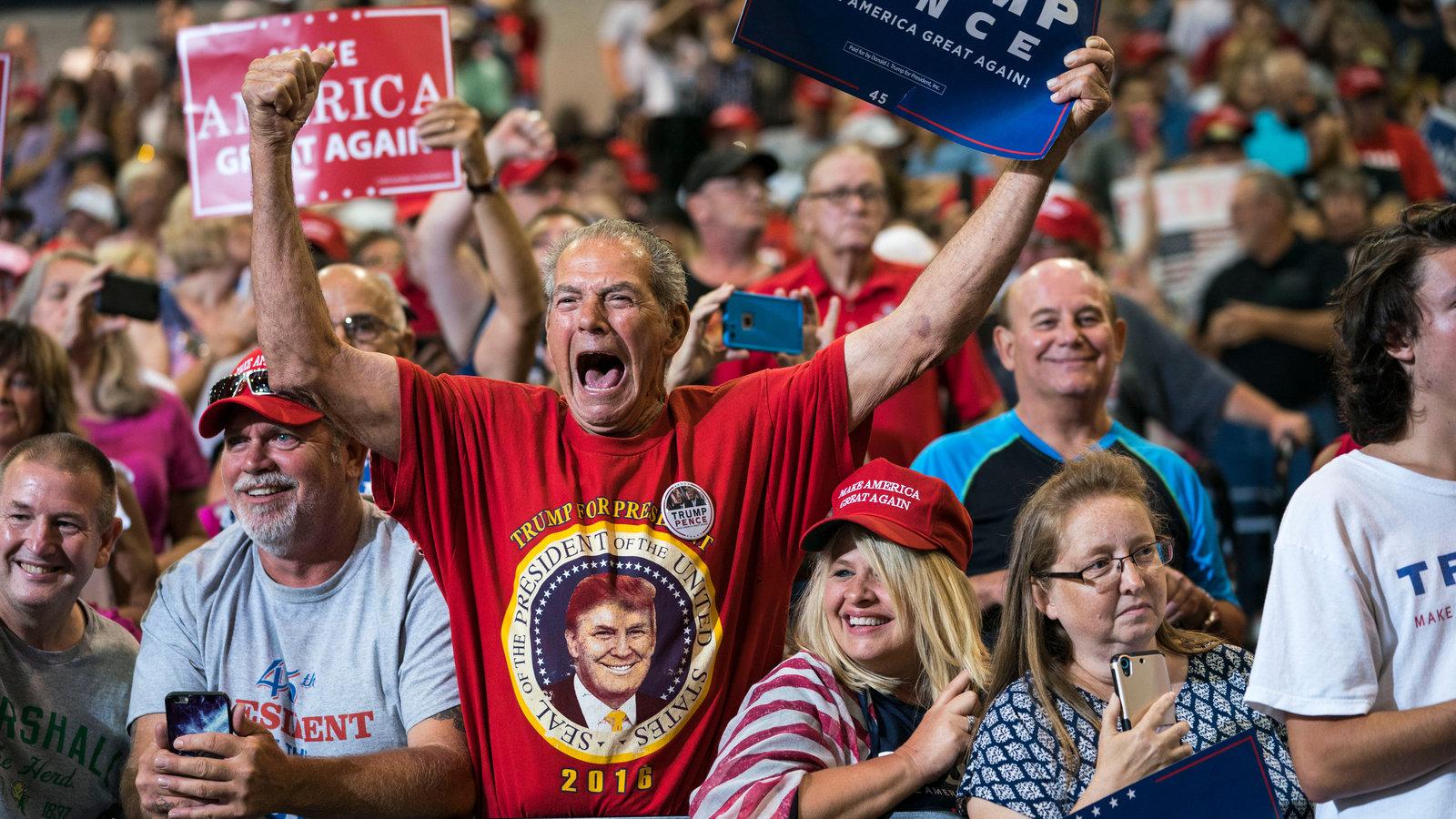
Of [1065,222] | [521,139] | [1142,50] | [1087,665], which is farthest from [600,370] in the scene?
[1142,50]

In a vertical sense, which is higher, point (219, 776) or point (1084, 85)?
point (1084, 85)

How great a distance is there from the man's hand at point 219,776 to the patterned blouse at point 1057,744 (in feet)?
4.41

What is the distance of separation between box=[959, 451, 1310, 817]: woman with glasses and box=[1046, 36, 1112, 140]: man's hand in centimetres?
74

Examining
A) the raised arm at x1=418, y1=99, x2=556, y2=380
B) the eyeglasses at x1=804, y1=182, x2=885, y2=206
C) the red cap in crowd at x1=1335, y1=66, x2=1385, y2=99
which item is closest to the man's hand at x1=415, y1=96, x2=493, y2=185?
the raised arm at x1=418, y1=99, x2=556, y2=380

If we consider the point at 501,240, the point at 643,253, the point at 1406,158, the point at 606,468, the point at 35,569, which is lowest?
the point at 35,569

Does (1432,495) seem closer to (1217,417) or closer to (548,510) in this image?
(548,510)

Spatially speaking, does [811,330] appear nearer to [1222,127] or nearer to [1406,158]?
[1222,127]

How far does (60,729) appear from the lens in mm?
3711

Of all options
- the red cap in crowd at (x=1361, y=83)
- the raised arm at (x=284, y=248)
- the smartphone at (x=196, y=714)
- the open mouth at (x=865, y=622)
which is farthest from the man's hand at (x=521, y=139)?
the red cap in crowd at (x=1361, y=83)

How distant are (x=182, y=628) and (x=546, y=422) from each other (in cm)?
96

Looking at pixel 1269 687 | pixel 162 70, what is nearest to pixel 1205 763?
pixel 1269 687

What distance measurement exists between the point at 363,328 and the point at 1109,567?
2376 millimetres

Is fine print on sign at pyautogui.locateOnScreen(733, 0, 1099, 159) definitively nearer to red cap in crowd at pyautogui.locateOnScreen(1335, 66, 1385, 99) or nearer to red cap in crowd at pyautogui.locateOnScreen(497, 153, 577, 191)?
red cap in crowd at pyautogui.locateOnScreen(497, 153, 577, 191)

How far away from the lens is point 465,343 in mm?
5680
